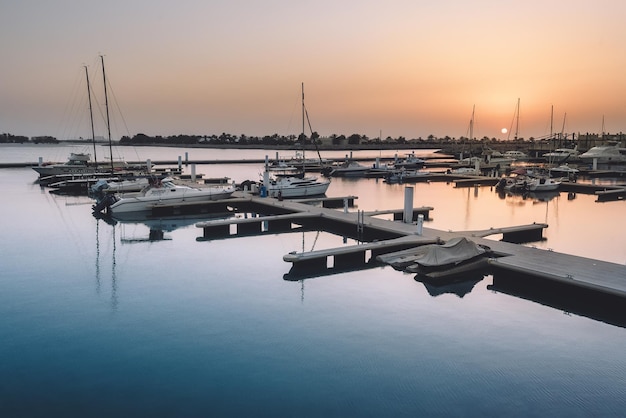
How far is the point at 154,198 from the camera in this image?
26.2m

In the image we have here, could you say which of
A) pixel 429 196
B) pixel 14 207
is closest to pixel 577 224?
pixel 429 196

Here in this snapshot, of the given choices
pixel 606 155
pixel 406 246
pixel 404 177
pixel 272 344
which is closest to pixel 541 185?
pixel 404 177

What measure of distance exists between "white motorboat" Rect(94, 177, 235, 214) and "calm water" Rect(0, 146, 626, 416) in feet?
25.7

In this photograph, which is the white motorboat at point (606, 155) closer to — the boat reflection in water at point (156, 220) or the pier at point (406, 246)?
the pier at point (406, 246)

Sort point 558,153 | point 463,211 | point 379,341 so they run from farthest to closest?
point 558,153 → point 463,211 → point 379,341

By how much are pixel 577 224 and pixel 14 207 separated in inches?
1208

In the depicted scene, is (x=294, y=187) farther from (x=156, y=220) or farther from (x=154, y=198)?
(x=156, y=220)

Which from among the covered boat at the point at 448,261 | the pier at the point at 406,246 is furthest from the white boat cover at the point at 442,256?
the pier at the point at 406,246

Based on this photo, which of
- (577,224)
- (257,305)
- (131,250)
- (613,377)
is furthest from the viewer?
(577,224)

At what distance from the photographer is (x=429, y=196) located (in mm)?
36375

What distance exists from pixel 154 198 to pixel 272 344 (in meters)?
18.2

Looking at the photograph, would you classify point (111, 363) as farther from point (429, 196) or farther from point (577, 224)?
point (429, 196)

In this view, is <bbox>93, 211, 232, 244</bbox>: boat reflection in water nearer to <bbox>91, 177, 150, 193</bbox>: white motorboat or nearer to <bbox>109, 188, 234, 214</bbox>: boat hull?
<bbox>109, 188, 234, 214</bbox>: boat hull

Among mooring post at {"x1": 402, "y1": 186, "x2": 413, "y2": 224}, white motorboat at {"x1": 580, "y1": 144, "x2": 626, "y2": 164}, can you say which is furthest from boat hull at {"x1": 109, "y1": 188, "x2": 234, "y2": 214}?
white motorboat at {"x1": 580, "y1": 144, "x2": 626, "y2": 164}
